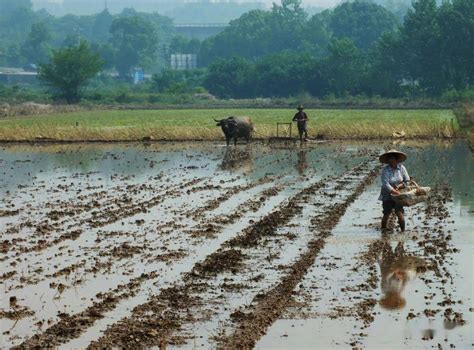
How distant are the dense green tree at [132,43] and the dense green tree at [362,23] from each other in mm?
34087

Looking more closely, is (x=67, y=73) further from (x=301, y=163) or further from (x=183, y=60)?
(x=183, y=60)

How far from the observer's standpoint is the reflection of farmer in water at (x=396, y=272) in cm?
1198

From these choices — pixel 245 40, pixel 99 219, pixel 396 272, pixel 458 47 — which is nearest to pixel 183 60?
pixel 245 40

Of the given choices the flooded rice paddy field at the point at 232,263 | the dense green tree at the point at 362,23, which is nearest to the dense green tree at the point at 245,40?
the dense green tree at the point at 362,23

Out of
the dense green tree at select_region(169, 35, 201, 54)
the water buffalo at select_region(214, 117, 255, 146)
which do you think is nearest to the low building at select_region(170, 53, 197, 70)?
the dense green tree at select_region(169, 35, 201, 54)

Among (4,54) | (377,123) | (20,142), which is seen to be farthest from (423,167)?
(4,54)

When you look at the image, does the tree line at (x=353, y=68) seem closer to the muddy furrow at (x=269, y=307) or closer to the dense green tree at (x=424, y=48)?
the dense green tree at (x=424, y=48)

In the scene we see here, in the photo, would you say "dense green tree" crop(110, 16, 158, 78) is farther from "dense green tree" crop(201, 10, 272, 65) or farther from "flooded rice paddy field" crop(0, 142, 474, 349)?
"flooded rice paddy field" crop(0, 142, 474, 349)

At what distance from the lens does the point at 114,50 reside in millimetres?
144250

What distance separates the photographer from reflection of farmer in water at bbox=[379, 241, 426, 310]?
12.0 metres

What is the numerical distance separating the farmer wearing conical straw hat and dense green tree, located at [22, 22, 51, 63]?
144m

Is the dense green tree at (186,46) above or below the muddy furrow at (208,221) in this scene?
above

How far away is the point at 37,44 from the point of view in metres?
161

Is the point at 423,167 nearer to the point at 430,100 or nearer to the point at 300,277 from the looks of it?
the point at 300,277
